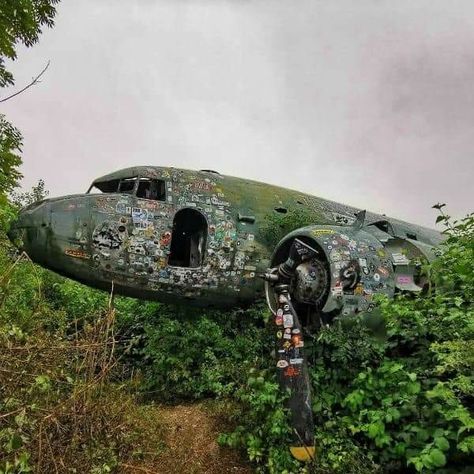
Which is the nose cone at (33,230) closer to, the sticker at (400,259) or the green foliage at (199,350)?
the green foliage at (199,350)

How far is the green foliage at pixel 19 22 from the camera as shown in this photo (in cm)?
1058

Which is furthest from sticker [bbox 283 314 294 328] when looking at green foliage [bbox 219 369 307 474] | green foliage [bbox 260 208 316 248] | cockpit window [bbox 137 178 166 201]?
cockpit window [bbox 137 178 166 201]

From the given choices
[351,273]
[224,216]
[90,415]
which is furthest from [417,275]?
[90,415]

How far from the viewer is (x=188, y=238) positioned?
10.7 metres

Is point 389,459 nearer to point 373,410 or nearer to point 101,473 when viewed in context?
point 373,410

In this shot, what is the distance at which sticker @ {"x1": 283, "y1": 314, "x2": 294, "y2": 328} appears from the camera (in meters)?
6.38

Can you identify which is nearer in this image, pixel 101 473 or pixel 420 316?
pixel 101 473

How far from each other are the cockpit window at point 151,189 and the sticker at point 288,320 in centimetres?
427

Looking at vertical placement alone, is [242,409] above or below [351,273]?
below

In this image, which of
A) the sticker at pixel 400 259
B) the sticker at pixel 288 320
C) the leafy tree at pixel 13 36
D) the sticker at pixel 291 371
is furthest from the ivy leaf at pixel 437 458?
the leafy tree at pixel 13 36

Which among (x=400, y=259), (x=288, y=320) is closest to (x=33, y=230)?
(x=288, y=320)

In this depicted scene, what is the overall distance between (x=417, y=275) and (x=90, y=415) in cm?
524

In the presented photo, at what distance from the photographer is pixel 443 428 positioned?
4.95 metres

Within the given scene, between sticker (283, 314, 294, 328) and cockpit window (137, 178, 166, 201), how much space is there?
4275 millimetres
